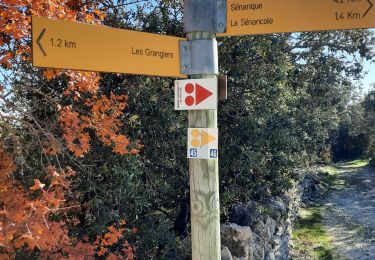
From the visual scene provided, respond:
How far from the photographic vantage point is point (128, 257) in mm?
6062

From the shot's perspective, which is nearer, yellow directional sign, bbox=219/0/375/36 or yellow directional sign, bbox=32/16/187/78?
yellow directional sign, bbox=32/16/187/78

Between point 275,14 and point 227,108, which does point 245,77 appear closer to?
point 227,108

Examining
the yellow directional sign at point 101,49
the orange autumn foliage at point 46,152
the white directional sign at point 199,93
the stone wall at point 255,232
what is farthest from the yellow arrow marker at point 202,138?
the stone wall at point 255,232

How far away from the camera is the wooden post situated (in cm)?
308

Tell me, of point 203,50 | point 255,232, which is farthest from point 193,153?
point 255,232

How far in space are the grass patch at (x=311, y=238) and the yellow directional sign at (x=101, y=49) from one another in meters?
14.3

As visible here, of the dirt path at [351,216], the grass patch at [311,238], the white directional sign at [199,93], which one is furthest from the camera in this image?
the dirt path at [351,216]

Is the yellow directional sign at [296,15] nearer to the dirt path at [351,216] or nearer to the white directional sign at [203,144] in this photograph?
the white directional sign at [203,144]

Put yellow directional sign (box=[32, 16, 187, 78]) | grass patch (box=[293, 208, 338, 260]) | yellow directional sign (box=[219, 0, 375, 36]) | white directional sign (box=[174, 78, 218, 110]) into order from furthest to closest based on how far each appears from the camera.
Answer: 1. grass patch (box=[293, 208, 338, 260])
2. white directional sign (box=[174, 78, 218, 110])
3. yellow directional sign (box=[219, 0, 375, 36])
4. yellow directional sign (box=[32, 16, 187, 78])

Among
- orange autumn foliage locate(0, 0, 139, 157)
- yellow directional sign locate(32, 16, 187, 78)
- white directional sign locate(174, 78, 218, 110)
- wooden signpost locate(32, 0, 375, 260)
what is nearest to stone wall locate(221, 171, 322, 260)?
orange autumn foliage locate(0, 0, 139, 157)

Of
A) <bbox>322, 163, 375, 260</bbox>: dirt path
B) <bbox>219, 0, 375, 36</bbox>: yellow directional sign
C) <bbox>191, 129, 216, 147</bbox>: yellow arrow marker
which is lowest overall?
<bbox>322, 163, 375, 260</bbox>: dirt path

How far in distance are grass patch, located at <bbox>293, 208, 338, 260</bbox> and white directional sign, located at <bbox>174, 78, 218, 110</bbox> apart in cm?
1401

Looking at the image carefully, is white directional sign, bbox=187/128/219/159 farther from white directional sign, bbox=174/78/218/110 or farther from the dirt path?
the dirt path

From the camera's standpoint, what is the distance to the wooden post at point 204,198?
10.1ft
